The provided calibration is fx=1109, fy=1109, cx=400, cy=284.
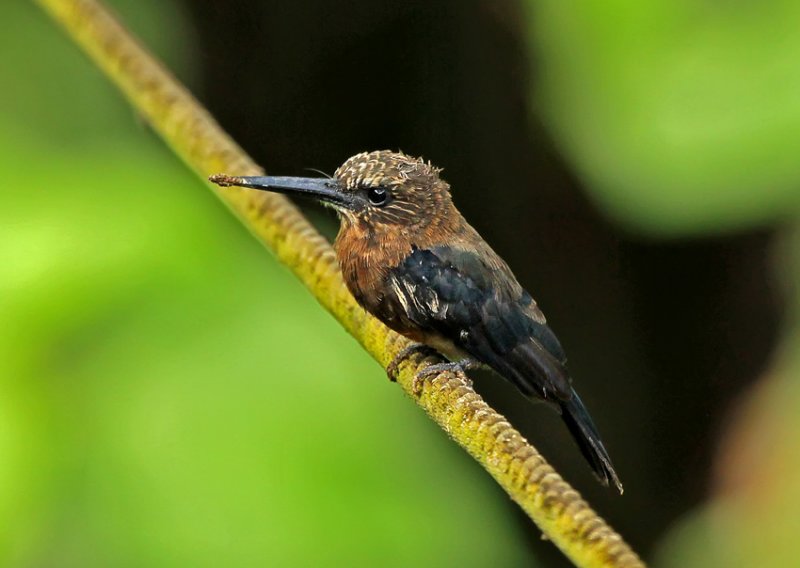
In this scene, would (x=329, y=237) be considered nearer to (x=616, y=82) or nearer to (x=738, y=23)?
(x=616, y=82)

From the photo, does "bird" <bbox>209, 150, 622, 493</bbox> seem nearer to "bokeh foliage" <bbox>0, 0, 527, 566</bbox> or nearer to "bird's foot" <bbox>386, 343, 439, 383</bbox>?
"bird's foot" <bbox>386, 343, 439, 383</bbox>

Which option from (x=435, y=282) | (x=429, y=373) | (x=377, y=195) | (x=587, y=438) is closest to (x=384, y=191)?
(x=377, y=195)

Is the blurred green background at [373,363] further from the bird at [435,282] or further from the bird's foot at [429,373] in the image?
the bird's foot at [429,373]

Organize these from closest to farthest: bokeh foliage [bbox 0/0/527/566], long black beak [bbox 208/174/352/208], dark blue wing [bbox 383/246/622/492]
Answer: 1. long black beak [bbox 208/174/352/208]
2. dark blue wing [bbox 383/246/622/492]
3. bokeh foliage [bbox 0/0/527/566]

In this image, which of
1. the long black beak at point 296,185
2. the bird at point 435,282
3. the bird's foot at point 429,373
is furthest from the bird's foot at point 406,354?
the long black beak at point 296,185

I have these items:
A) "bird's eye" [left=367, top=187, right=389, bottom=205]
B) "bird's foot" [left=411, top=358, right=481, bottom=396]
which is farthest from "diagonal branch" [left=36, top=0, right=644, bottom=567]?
"bird's eye" [left=367, top=187, right=389, bottom=205]

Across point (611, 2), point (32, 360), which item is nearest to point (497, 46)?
point (611, 2)

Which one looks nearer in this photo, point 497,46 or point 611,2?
point 611,2
